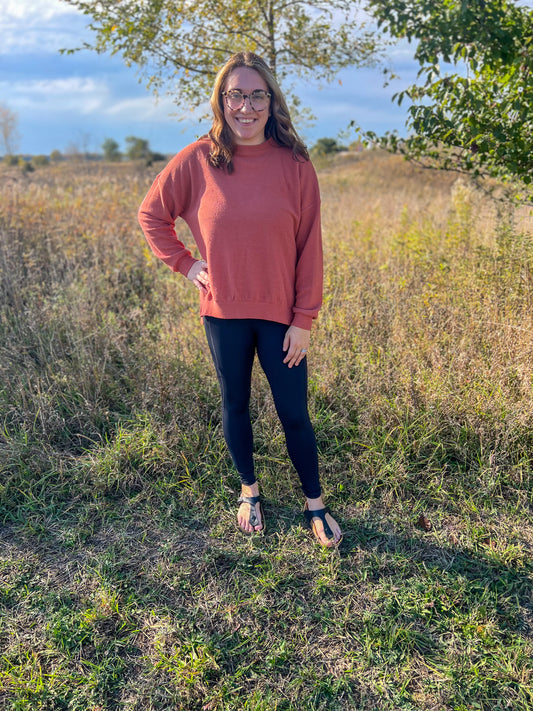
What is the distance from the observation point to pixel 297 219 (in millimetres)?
2100

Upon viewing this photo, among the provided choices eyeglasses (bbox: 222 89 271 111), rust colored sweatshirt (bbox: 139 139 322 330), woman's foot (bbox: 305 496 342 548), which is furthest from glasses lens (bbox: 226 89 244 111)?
woman's foot (bbox: 305 496 342 548)

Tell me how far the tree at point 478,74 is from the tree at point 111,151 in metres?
32.8

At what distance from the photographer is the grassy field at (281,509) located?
1.88 m

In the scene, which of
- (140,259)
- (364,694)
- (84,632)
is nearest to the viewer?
(364,694)

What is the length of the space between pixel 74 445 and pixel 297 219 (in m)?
2.11

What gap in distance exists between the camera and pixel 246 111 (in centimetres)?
200

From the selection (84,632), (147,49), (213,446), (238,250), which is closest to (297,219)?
(238,250)

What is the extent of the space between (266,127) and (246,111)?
0.52ft

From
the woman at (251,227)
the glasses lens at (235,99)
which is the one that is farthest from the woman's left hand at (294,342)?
the glasses lens at (235,99)

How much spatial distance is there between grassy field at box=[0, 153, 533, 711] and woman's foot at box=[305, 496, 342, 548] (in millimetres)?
58

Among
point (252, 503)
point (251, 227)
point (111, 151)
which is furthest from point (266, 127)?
point (111, 151)

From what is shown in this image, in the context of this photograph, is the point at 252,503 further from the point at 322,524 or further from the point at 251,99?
the point at 251,99

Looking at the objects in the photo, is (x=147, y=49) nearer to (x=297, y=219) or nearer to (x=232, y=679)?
(x=297, y=219)

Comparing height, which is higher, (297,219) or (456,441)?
(297,219)
